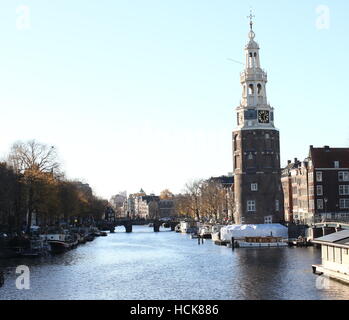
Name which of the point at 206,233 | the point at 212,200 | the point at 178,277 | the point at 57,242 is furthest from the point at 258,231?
the point at 212,200

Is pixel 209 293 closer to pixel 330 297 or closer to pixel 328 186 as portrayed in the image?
pixel 330 297

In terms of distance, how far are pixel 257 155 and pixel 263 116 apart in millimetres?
7645

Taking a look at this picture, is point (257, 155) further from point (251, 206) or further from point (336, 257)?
point (336, 257)

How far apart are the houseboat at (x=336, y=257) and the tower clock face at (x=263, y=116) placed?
6038 centimetres

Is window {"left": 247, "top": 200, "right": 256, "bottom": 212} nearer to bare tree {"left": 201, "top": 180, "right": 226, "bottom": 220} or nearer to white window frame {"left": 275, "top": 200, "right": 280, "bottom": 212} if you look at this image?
white window frame {"left": 275, "top": 200, "right": 280, "bottom": 212}

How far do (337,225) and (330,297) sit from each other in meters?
50.2

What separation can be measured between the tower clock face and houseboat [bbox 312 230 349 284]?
6038cm

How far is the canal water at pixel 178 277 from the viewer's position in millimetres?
55031

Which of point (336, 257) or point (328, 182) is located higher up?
point (328, 182)

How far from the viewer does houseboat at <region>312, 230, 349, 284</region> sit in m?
58.5

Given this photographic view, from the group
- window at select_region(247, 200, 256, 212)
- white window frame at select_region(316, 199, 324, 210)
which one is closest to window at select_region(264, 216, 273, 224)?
window at select_region(247, 200, 256, 212)

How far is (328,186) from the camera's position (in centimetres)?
12975

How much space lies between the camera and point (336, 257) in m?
61.2
